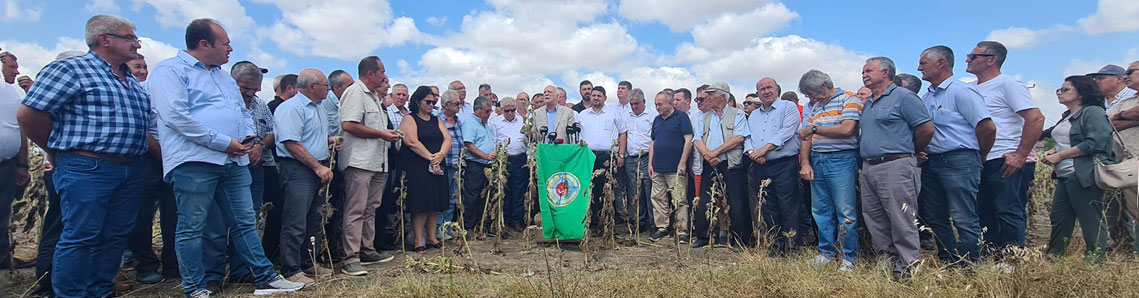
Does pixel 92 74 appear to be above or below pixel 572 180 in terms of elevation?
above

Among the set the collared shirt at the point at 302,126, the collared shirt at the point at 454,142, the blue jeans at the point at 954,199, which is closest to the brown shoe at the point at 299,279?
the collared shirt at the point at 302,126

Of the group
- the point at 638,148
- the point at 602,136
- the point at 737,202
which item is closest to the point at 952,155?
the point at 737,202

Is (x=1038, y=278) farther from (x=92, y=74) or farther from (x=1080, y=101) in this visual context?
(x=92, y=74)

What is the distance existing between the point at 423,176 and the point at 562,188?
1.32m

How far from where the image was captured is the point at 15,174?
144 inches

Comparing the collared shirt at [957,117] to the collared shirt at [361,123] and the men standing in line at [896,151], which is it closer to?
the men standing in line at [896,151]

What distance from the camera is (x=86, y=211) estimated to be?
10.3 ft

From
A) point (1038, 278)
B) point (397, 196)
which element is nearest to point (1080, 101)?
point (1038, 278)

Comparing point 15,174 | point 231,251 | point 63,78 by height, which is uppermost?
point 63,78

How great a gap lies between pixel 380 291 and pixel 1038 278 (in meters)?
3.71

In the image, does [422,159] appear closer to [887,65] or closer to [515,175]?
[515,175]

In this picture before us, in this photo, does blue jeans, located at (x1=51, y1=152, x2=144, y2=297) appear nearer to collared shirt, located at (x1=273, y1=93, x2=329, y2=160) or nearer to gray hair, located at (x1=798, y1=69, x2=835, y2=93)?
collared shirt, located at (x1=273, y1=93, x2=329, y2=160)

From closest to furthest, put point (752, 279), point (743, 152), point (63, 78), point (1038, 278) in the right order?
point (63, 78) → point (1038, 278) → point (752, 279) → point (743, 152)

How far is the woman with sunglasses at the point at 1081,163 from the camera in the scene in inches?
166
